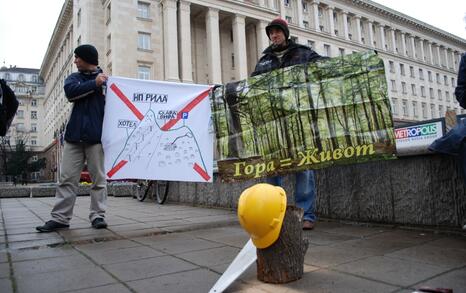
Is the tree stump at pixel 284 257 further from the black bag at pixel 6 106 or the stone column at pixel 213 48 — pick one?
the stone column at pixel 213 48

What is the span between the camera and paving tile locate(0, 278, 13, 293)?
248cm

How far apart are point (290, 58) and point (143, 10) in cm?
4194

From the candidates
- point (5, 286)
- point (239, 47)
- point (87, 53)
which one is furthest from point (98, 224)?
point (239, 47)

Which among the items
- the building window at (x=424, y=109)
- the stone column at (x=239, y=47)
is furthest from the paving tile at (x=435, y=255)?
the building window at (x=424, y=109)

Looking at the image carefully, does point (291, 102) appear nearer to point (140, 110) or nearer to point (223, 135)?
point (223, 135)

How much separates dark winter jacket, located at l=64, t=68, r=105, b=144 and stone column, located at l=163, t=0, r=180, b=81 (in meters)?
36.9

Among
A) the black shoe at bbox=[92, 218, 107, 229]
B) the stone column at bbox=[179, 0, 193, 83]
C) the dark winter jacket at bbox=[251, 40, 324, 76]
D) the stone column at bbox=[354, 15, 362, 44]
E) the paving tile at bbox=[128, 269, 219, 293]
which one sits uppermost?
the stone column at bbox=[354, 15, 362, 44]

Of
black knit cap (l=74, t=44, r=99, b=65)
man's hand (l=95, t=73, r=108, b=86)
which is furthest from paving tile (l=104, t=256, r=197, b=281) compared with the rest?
black knit cap (l=74, t=44, r=99, b=65)

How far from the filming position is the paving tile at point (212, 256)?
3091 mm

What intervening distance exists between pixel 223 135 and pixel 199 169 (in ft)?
1.67

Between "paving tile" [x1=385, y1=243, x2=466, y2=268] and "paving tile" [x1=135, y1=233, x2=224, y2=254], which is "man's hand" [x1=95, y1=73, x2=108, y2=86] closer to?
"paving tile" [x1=135, y1=233, x2=224, y2=254]

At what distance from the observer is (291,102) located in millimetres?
4129

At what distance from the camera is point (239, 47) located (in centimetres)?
4669

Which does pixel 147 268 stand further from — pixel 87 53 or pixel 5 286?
pixel 87 53
